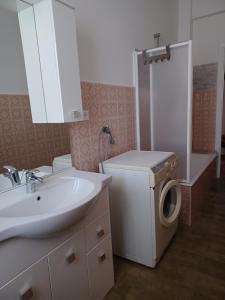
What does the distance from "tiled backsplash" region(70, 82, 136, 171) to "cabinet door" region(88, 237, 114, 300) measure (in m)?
0.63

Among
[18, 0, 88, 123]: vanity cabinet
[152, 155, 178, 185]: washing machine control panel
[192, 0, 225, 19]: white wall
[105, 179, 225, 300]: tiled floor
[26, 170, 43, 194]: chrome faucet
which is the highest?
[192, 0, 225, 19]: white wall

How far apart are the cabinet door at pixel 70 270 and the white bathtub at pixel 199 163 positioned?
143 cm

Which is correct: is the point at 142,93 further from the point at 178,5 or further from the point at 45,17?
the point at 178,5

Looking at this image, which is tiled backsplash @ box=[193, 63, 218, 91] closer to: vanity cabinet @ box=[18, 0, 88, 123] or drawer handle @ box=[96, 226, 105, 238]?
vanity cabinet @ box=[18, 0, 88, 123]

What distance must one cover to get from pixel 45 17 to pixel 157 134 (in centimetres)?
159

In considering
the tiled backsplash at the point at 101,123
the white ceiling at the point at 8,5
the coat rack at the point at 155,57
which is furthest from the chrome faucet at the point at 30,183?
the coat rack at the point at 155,57

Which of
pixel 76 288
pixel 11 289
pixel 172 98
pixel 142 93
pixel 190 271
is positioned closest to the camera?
pixel 11 289

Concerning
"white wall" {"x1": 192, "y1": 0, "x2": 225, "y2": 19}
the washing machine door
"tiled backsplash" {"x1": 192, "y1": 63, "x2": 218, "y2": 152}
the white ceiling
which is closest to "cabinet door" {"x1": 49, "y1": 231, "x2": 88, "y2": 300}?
the washing machine door

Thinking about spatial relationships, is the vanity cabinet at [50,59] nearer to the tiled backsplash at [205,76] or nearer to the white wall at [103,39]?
the white wall at [103,39]

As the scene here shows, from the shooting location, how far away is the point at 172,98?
2.22 meters

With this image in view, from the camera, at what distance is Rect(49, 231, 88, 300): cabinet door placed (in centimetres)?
109

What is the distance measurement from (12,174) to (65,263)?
580 millimetres

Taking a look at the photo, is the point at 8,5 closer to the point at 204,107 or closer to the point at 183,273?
the point at 183,273

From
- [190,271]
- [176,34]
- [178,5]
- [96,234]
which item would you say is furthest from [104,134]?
[178,5]
